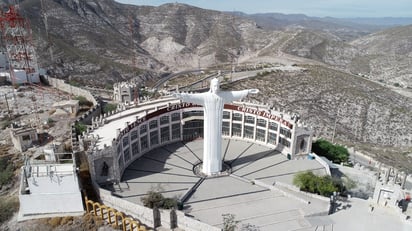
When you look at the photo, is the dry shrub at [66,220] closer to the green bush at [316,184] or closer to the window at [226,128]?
the green bush at [316,184]

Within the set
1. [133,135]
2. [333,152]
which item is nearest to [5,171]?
[133,135]

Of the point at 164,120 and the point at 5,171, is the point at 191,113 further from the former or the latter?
the point at 5,171

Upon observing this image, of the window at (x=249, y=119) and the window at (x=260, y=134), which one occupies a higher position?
the window at (x=249, y=119)

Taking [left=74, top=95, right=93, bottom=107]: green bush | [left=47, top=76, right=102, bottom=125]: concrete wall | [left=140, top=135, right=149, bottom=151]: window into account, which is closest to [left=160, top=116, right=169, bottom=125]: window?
[left=140, top=135, right=149, bottom=151]: window

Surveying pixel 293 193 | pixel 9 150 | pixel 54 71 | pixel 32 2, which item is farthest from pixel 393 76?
pixel 32 2

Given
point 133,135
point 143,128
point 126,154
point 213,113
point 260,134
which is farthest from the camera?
point 260,134

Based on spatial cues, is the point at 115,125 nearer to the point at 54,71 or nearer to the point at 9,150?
the point at 9,150

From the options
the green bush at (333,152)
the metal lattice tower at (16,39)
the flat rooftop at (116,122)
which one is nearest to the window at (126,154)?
the flat rooftop at (116,122)
